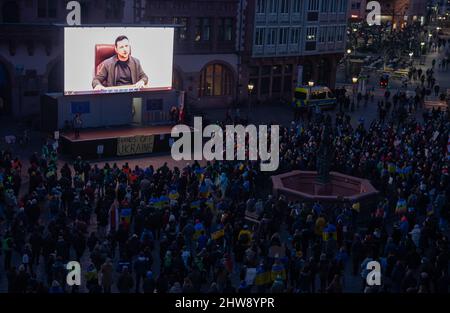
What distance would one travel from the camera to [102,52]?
40.3 m

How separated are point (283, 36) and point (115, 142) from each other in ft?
76.6

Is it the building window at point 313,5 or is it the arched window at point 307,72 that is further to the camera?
the arched window at point 307,72

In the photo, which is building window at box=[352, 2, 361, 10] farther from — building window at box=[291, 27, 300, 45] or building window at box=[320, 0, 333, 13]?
building window at box=[291, 27, 300, 45]

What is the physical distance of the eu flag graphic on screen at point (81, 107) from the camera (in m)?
40.8

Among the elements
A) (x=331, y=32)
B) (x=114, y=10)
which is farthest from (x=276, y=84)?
(x=114, y=10)

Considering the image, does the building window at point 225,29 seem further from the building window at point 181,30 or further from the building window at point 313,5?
the building window at point 313,5

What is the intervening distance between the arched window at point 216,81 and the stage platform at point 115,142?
12.5 m

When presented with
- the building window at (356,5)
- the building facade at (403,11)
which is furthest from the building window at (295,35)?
the building facade at (403,11)

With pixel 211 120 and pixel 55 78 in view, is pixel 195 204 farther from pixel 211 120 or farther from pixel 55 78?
pixel 55 78

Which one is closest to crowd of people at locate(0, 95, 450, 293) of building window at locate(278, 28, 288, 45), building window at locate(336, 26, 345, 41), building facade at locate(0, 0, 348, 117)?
building facade at locate(0, 0, 348, 117)

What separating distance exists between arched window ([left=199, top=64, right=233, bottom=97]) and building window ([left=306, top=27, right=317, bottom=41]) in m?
8.60

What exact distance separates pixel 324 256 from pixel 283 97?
39.3m
